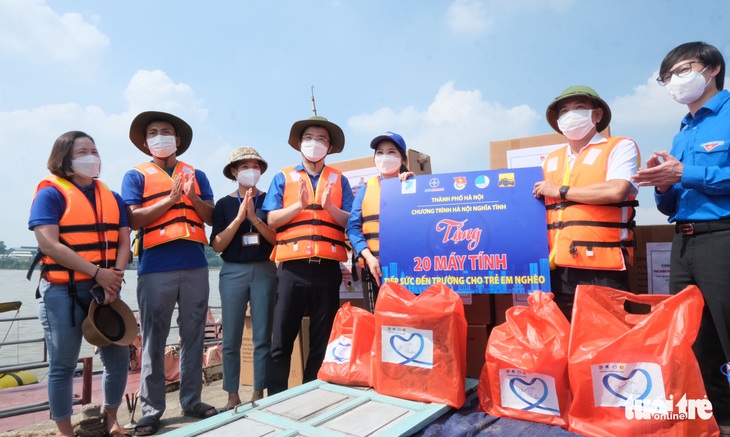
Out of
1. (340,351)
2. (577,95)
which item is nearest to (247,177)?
(340,351)

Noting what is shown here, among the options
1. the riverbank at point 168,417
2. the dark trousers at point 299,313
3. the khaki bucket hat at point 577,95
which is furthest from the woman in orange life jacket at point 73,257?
the khaki bucket hat at point 577,95

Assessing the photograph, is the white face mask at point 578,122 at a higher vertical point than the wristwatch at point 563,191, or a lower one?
higher

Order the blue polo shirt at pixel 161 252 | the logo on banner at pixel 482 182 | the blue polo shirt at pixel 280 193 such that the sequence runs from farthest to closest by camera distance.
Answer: the blue polo shirt at pixel 280 193
the blue polo shirt at pixel 161 252
the logo on banner at pixel 482 182

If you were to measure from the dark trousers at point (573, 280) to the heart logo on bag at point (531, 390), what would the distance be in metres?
0.60

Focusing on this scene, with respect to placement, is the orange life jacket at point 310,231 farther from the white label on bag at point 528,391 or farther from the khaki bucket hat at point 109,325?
the white label on bag at point 528,391

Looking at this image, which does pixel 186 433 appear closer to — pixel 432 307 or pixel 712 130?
pixel 432 307

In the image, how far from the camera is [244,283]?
371 cm

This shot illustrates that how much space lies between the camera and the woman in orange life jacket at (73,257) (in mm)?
2957

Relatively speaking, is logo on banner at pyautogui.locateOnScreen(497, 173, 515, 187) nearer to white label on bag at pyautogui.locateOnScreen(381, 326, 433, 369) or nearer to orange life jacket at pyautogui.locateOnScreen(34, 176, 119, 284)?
white label on bag at pyautogui.locateOnScreen(381, 326, 433, 369)

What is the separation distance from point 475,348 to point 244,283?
1.96 m

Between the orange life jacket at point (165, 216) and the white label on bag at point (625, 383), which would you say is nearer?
the white label on bag at point (625, 383)

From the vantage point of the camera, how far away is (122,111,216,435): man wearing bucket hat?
3443mm

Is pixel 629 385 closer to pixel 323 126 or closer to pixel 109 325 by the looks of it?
pixel 323 126

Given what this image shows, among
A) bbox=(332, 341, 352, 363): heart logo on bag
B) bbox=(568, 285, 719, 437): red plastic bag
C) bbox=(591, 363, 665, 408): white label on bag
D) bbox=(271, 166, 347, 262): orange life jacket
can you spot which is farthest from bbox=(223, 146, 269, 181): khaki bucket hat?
bbox=(591, 363, 665, 408): white label on bag
